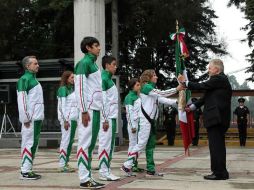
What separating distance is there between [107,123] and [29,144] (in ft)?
4.84

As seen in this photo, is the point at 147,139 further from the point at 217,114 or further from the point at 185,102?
the point at 217,114

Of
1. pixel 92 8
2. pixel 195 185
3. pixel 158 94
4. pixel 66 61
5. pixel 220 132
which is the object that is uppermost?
pixel 92 8

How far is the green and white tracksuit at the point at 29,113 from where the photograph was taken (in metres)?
8.74

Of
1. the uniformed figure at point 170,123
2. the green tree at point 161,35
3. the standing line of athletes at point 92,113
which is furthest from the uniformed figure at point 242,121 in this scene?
the standing line of athletes at point 92,113

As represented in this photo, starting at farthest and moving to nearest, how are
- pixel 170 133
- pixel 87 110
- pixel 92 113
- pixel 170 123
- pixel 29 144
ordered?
pixel 170 123, pixel 170 133, pixel 29 144, pixel 92 113, pixel 87 110

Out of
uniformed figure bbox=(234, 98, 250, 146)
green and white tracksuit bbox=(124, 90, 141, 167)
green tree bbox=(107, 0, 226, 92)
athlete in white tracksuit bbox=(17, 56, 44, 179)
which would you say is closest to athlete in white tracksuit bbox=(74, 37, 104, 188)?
athlete in white tracksuit bbox=(17, 56, 44, 179)

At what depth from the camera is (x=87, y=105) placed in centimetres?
756

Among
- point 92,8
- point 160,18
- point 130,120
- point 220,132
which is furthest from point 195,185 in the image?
point 160,18

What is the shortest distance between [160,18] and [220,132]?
16.0 meters

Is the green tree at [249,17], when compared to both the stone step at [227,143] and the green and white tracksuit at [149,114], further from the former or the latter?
the green and white tracksuit at [149,114]

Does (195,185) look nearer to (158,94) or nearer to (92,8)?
(158,94)

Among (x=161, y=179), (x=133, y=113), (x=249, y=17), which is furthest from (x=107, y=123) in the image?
(x=249, y=17)

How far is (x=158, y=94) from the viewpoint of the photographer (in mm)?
9023

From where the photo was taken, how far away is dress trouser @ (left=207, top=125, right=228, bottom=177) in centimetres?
873
